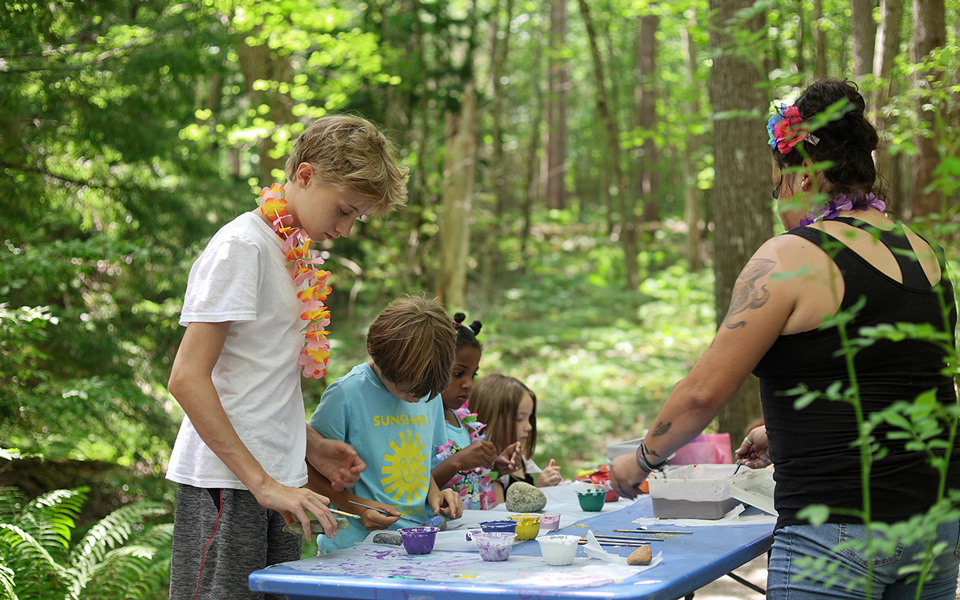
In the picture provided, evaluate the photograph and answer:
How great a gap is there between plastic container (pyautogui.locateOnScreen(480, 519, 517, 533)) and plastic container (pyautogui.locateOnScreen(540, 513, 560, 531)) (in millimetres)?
89

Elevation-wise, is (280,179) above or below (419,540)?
above

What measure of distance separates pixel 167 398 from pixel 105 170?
194cm

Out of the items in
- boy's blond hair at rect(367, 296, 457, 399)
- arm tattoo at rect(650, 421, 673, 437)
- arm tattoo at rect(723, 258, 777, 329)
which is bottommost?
arm tattoo at rect(650, 421, 673, 437)

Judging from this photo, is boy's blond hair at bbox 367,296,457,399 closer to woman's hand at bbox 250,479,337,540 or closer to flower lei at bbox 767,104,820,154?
woman's hand at bbox 250,479,337,540

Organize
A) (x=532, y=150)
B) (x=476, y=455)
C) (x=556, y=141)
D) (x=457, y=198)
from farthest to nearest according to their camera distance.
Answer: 1. (x=556, y=141)
2. (x=532, y=150)
3. (x=457, y=198)
4. (x=476, y=455)

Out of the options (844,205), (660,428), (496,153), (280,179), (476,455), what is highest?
(496,153)

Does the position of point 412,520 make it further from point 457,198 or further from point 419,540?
point 457,198

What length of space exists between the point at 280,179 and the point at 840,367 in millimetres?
6672

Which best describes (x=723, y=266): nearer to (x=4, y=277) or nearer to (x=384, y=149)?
(x=384, y=149)

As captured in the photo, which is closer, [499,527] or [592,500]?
[499,527]

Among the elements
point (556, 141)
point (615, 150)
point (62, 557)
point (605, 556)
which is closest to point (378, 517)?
point (605, 556)

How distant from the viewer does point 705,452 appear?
315 centimetres

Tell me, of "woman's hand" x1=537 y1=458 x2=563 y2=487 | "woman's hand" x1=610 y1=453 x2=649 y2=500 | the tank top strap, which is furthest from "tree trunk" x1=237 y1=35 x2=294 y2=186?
the tank top strap

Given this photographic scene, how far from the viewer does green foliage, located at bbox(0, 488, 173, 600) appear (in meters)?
2.84
